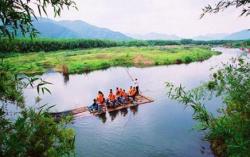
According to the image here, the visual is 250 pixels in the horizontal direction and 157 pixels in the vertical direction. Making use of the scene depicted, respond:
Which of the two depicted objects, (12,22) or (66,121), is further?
(66,121)

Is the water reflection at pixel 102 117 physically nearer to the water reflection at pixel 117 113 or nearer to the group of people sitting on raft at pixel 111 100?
the water reflection at pixel 117 113

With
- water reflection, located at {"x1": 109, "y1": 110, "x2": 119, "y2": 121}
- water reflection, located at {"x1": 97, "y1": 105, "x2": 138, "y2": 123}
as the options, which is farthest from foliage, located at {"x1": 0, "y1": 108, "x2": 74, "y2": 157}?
water reflection, located at {"x1": 109, "y1": 110, "x2": 119, "y2": 121}

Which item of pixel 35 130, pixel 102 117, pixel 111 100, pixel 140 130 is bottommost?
pixel 140 130

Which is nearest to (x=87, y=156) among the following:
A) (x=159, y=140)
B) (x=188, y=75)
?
(x=159, y=140)

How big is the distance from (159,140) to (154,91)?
1340 centimetres

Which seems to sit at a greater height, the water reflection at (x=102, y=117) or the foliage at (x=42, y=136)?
the foliage at (x=42, y=136)

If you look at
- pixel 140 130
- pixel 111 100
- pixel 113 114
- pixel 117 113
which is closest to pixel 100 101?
pixel 111 100

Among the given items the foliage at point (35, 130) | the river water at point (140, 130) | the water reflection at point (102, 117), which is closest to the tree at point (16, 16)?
the foliage at point (35, 130)

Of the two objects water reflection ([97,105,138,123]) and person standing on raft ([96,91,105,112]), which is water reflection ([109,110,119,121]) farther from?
person standing on raft ([96,91,105,112])

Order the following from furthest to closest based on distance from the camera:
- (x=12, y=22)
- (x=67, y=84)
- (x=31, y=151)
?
1. (x=67, y=84)
2. (x=31, y=151)
3. (x=12, y=22)

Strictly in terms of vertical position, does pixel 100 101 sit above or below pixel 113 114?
above

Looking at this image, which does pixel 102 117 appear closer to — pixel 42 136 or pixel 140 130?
pixel 140 130

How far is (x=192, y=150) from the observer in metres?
16.0

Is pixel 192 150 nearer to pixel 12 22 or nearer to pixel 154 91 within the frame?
pixel 12 22
